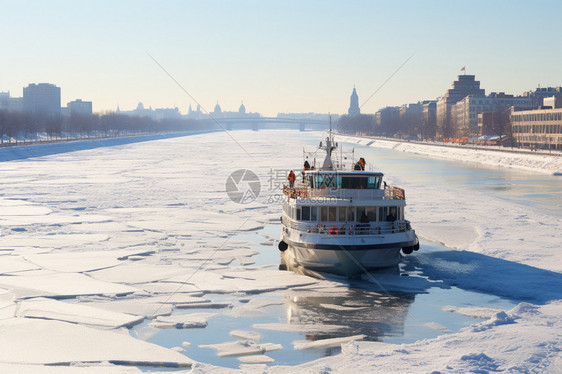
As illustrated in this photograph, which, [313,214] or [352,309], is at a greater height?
[313,214]

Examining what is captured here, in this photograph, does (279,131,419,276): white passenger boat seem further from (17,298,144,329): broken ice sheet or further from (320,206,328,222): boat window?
(17,298,144,329): broken ice sheet

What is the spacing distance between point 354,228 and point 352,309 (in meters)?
6.76

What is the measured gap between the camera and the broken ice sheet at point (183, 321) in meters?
23.5

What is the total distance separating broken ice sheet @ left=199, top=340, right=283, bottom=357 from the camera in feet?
68.6

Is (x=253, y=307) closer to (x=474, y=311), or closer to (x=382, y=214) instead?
(x=474, y=311)

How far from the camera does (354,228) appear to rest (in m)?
32.0

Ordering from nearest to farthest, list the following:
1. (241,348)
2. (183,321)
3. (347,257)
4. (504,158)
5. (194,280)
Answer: (241,348), (183,321), (194,280), (347,257), (504,158)

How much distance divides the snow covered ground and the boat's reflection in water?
2.23 ft

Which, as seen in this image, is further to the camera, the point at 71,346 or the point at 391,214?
the point at 391,214

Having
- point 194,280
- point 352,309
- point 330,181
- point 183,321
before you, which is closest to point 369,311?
point 352,309

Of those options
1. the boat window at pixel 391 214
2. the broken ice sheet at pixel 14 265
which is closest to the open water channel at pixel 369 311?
the boat window at pixel 391 214

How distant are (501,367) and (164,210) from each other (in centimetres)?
3641

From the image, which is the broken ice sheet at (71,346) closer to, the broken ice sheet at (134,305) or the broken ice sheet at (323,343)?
the broken ice sheet at (134,305)

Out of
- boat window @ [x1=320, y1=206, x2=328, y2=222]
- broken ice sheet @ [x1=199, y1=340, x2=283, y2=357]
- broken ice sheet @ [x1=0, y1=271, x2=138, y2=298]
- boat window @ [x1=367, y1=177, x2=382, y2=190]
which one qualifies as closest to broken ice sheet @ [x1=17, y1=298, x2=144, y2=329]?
broken ice sheet @ [x1=0, y1=271, x2=138, y2=298]
